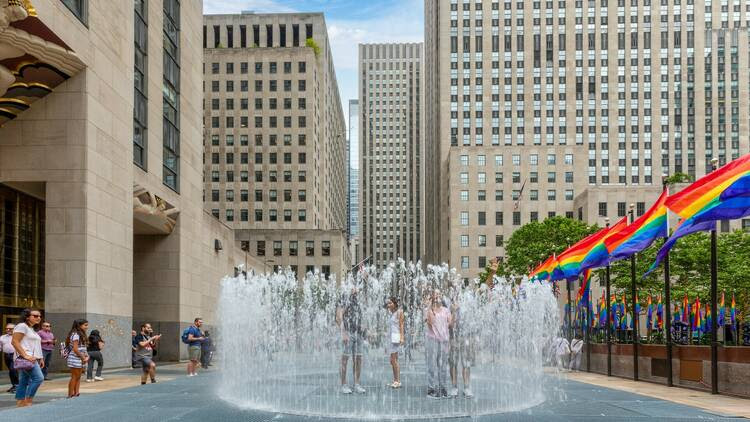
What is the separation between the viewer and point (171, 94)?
115 ft

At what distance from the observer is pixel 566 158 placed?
347ft

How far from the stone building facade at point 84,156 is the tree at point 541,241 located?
135 ft

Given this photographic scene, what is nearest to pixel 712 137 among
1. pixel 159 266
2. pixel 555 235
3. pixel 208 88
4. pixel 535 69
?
pixel 535 69

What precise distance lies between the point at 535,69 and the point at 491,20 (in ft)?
33.1

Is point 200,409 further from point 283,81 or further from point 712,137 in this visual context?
point 712,137

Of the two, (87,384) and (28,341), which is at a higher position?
(28,341)

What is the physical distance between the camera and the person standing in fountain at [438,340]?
14.9m

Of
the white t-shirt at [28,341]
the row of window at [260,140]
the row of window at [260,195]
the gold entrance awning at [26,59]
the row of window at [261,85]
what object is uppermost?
the row of window at [261,85]

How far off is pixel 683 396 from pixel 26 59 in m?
18.8

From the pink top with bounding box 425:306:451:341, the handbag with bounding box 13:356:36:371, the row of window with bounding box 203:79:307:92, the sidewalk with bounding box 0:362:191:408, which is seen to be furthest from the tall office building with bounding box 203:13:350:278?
the handbag with bounding box 13:356:36:371

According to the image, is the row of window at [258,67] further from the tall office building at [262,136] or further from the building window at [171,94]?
the building window at [171,94]

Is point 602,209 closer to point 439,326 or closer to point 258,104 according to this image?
point 258,104

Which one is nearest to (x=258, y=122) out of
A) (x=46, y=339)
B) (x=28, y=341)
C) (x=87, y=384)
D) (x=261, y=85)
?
(x=261, y=85)

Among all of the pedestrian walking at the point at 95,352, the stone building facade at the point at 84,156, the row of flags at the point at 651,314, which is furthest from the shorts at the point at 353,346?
the row of flags at the point at 651,314
